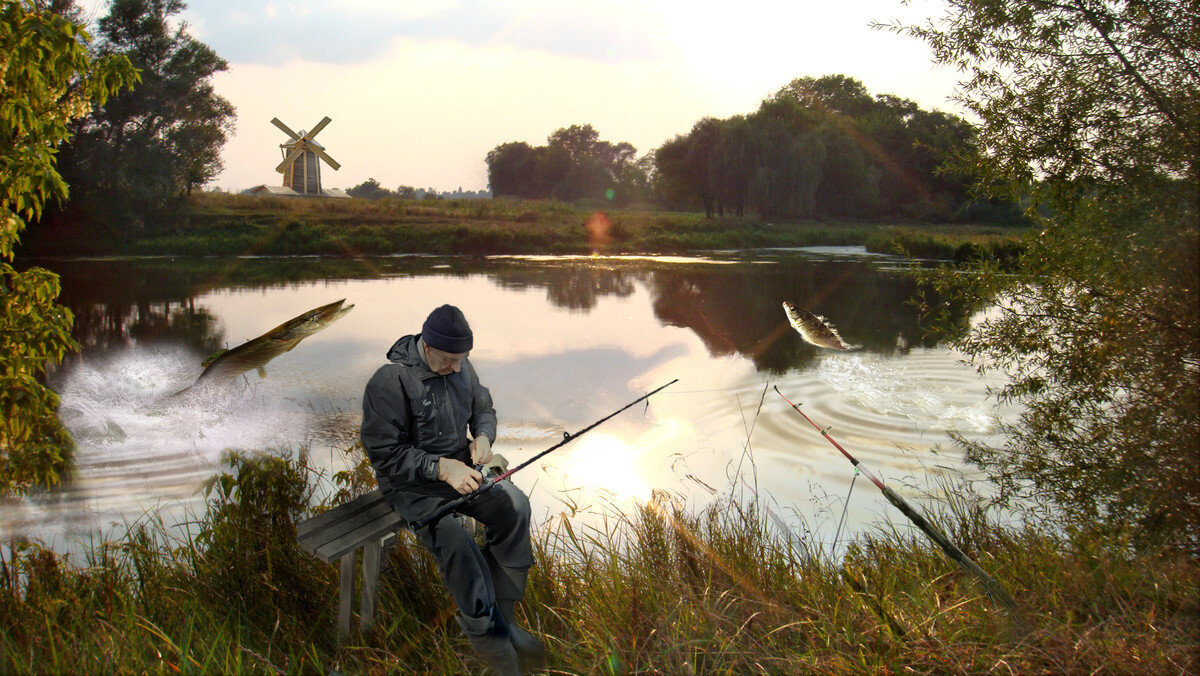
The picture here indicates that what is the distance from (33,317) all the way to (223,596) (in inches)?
82.9

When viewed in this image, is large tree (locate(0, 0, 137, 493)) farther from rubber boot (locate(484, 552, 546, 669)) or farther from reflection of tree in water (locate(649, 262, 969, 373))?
reflection of tree in water (locate(649, 262, 969, 373))

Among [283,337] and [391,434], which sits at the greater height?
[283,337]

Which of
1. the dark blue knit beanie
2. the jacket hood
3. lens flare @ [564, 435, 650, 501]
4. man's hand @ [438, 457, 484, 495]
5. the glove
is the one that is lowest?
lens flare @ [564, 435, 650, 501]

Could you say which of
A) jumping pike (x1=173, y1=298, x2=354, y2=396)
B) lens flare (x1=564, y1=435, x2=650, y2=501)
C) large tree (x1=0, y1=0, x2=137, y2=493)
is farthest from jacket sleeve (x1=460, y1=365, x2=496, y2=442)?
lens flare (x1=564, y1=435, x2=650, y2=501)

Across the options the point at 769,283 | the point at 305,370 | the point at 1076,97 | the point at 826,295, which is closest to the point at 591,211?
the point at 769,283

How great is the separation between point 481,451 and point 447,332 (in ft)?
1.91

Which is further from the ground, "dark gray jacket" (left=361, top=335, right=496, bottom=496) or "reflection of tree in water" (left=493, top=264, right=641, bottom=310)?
"dark gray jacket" (left=361, top=335, right=496, bottom=496)

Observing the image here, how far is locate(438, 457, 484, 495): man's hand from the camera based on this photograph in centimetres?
316

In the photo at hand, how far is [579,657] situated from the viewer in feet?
10.3

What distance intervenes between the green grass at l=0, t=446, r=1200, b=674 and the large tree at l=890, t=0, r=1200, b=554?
Result: 61 cm

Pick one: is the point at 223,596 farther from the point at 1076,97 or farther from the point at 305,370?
the point at 305,370

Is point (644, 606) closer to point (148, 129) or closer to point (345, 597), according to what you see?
point (345, 597)

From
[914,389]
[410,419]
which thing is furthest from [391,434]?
[914,389]

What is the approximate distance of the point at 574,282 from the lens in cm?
2220
